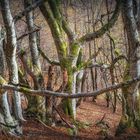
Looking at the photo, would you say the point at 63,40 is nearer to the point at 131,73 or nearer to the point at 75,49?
the point at 75,49

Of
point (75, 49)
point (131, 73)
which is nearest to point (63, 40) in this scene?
point (75, 49)

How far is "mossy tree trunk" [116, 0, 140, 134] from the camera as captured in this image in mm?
14211

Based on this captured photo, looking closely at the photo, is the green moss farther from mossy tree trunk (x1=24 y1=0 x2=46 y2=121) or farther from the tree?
the tree

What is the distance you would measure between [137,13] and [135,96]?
2.90m

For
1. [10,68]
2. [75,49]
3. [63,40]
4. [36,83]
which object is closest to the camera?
[10,68]

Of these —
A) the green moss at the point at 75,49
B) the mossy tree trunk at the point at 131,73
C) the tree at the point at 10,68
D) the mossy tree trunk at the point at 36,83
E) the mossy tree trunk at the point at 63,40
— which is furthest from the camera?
the green moss at the point at 75,49

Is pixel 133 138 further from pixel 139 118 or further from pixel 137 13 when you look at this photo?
pixel 137 13

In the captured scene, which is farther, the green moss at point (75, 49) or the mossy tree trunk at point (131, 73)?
the green moss at point (75, 49)

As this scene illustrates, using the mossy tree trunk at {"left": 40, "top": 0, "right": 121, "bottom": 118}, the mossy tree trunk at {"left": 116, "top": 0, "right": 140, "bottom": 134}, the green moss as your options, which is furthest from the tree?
the green moss

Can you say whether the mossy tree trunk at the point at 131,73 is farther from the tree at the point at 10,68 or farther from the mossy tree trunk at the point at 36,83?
the tree at the point at 10,68

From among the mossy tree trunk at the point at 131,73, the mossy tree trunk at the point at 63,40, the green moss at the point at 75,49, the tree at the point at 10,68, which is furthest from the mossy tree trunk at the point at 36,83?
the mossy tree trunk at the point at 131,73

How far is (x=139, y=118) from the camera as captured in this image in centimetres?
1490

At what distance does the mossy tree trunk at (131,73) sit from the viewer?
14.2 m

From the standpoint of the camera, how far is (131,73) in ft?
47.5
